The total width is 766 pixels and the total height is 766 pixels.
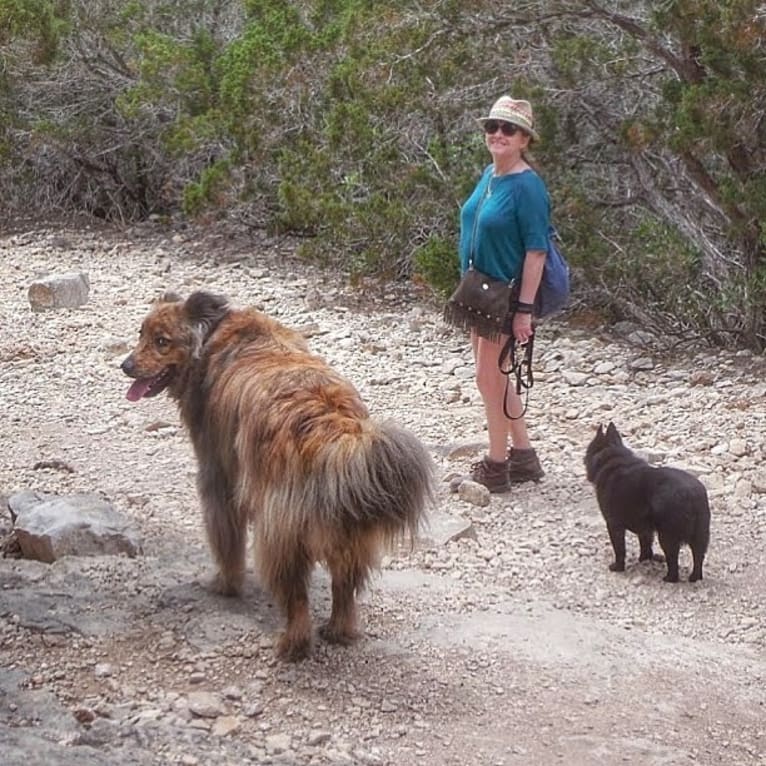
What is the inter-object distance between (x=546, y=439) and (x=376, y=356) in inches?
92.2

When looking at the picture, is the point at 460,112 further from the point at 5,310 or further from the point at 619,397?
the point at 5,310

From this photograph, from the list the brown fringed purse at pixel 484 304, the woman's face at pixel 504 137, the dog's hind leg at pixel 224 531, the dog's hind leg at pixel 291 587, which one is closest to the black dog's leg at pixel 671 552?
the brown fringed purse at pixel 484 304

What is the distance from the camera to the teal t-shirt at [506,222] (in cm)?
673

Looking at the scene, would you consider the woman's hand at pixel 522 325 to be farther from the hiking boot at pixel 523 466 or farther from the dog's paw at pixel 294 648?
the dog's paw at pixel 294 648

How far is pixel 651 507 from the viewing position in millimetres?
5980

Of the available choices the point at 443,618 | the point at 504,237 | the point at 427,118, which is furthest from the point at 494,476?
the point at 427,118

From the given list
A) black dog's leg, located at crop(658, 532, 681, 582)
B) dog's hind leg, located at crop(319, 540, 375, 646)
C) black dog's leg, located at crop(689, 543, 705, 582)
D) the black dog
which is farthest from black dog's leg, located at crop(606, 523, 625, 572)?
dog's hind leg, located at crop(319, 540, 375, 646)

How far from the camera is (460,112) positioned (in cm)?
1094

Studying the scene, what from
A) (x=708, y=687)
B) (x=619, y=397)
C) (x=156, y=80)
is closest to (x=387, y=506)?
(x=708, y=687)

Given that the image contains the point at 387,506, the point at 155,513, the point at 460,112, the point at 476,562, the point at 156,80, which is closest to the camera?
the point at 387,506

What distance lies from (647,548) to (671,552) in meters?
0.25

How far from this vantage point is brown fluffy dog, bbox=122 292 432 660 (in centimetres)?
465

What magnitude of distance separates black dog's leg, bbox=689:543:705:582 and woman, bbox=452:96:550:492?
148cm

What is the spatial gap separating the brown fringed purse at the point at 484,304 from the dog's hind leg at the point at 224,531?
2.00m
